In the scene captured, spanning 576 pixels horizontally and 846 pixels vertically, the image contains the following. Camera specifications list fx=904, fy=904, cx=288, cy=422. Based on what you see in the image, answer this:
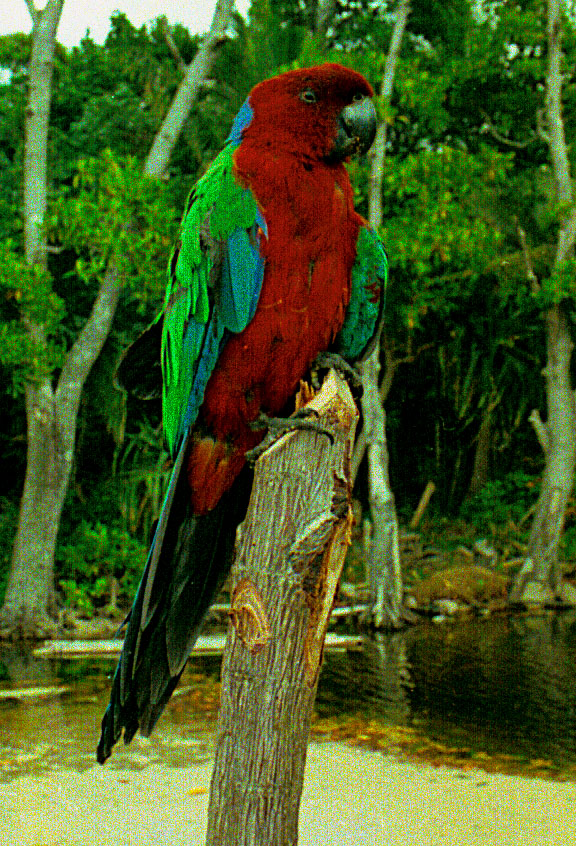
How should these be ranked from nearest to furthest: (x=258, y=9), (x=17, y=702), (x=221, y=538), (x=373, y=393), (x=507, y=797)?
(x=221, y=538), (x=507, y=797), (x=17, y=702), (x=373, y=393), (x=258, y=9)

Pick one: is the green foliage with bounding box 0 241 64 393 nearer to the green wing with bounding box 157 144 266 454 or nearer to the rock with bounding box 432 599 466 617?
the rock with bounding box 432 599 466 617

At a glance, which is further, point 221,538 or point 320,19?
point 320,19

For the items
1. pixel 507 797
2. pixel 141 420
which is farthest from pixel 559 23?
pixel 507 797

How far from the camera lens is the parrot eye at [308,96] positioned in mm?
2113

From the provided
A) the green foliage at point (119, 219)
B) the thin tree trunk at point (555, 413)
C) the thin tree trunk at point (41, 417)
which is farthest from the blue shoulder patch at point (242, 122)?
the thin tree trunk at point (555, 413)

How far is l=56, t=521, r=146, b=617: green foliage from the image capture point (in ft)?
21.8

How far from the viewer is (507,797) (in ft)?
11.3

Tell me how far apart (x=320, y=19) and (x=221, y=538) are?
803cm

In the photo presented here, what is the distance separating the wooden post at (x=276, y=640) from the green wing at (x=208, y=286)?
1.30ft

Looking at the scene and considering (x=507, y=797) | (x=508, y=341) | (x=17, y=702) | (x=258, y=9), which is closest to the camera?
(x=507, y=797)

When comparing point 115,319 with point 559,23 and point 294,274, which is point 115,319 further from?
point 294,274

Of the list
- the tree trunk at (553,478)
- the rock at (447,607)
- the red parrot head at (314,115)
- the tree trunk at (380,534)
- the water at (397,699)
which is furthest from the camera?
the tree trunk at (553,478)

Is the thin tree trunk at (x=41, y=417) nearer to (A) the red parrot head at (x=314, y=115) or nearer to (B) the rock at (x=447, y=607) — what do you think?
(B) the rock at (x=447, y=607)

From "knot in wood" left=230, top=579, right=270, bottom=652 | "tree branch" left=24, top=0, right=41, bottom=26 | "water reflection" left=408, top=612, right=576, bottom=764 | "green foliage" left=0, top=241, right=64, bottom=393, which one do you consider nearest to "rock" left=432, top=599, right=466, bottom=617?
"water reflection" left=408, top=612, right=576, bottom=764
